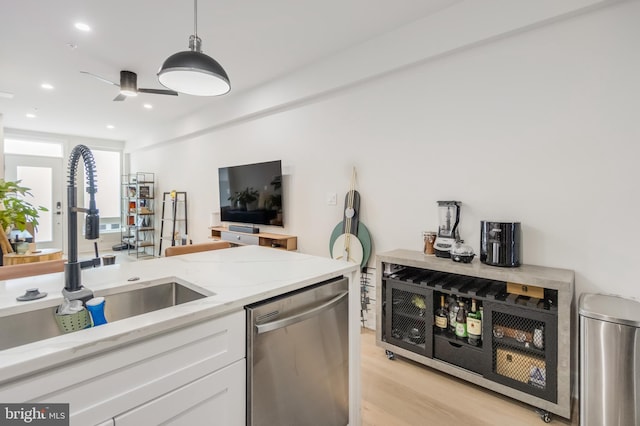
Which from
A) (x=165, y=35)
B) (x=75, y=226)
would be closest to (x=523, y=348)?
(x=75, y=226)

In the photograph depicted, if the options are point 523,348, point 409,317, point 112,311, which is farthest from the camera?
point 409,317

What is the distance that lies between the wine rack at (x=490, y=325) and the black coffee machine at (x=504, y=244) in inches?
2.9

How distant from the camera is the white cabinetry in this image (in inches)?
28.2

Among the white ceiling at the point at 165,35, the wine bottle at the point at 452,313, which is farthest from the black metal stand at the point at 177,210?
the wine bottle at the point at 452,313

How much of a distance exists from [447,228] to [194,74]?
6.85ft

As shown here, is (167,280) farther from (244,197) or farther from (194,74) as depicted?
(244,197)

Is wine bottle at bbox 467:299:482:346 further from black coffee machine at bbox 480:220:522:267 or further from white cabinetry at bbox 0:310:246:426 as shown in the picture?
white cabinetry at bbox 0:310:246:426

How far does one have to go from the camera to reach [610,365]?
1498mm

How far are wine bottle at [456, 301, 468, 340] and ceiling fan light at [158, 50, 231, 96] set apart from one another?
2.18m

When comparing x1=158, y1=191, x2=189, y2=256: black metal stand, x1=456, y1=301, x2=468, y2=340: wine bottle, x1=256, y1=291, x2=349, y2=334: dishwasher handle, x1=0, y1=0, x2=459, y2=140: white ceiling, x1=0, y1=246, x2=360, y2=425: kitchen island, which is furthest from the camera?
x1=158, y1=191, x2=189, y2=256: black metal stand

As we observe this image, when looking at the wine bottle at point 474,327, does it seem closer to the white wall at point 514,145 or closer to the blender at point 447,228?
the blender at point 447,228

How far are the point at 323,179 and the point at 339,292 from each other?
2050 mm


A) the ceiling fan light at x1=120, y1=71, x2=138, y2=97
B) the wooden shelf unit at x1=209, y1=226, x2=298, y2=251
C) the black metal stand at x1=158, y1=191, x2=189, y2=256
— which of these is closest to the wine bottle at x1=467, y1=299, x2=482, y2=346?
the wooden shelf unit at x1=209, y1=226, x2=298, y2=251

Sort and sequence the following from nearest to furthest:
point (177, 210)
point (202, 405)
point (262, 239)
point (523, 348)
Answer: point (202, 405) → point (523, 348) → point (262, 239) → point (177, 210)
